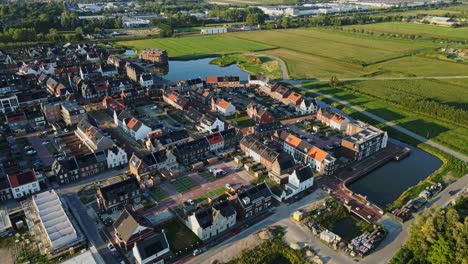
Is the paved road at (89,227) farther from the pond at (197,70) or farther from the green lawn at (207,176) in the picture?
→ the pond at (197,70)

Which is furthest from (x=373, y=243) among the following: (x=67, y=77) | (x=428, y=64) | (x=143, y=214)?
(x=428, y=64)

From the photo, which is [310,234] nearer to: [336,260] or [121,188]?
[336,260]

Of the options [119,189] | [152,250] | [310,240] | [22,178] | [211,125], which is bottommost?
[310,240]

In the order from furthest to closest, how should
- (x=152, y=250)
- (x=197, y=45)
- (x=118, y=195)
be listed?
(x=197, y=45)
(x=118, y=195)
(x=152, y=250)

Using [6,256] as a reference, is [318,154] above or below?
above

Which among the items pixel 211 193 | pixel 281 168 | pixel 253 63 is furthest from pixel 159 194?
pixel 253 63

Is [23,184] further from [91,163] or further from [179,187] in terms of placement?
[179,187]

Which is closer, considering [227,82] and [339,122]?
[339,122]
